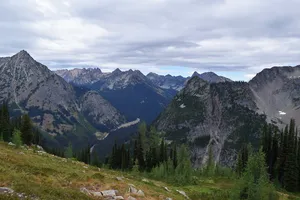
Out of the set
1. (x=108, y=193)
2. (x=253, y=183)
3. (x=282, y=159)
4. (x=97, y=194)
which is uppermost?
(x=253, y=183)

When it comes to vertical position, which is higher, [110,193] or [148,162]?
[110,193]

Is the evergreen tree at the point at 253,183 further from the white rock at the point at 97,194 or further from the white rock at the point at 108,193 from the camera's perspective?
the white rock at the point at 97,194

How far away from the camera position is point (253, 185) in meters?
39.1

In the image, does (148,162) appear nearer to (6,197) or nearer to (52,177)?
(52,177)

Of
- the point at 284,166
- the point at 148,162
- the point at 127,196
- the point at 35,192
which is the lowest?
the point at 148,162

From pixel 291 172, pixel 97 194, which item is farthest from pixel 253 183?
pixel 291 172

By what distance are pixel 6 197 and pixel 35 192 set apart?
309 cm

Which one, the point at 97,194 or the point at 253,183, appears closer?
the point at 97,194

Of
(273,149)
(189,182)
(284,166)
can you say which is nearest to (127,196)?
(189,182)

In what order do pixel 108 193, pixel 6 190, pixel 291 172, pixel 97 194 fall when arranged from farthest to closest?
pixel 291 172 → pixel 108 193 → pixel 97 194 → pixel 6 190

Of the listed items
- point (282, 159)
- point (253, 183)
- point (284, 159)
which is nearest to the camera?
point (253, 183)

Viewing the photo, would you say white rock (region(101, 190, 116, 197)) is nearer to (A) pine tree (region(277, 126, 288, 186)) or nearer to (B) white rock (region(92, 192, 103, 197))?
(B) white rock (region(92, 192, 103, 197))

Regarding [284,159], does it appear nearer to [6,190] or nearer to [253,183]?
[253,183]

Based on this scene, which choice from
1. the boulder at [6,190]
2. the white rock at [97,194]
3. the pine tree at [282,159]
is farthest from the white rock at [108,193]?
the pine tree at [282,159]
